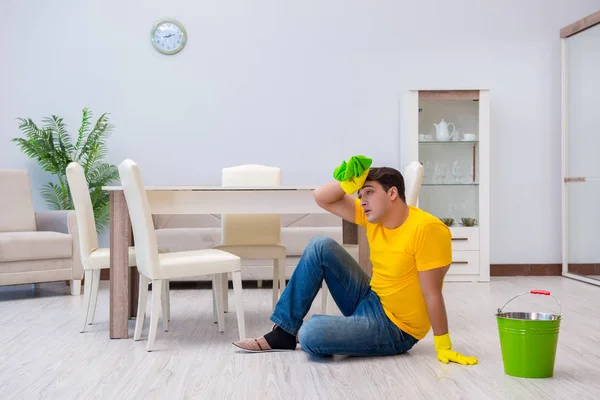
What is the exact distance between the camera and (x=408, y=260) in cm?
293

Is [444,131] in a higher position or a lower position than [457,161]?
higher

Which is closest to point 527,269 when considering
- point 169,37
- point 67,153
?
point 169,37

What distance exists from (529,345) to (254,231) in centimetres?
227

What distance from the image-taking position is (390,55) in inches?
253

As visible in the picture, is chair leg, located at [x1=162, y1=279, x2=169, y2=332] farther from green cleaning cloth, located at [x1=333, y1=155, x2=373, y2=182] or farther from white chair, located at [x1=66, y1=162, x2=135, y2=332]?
green cleaning cloth, located at [x1=333, y1=155, x2=373, y2=182]

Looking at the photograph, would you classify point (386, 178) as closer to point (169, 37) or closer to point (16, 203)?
point (16, 203)

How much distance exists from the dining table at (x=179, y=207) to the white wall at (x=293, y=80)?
105 inches

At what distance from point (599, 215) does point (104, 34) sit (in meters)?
4.07

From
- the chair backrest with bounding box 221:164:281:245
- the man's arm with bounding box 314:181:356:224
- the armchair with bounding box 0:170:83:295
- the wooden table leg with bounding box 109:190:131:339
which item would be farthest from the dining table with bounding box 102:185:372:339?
the armchair with bounding box 0:170:83:295

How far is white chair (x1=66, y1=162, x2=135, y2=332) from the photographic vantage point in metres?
3.85

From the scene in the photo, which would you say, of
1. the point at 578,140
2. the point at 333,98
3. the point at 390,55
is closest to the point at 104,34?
the point at 333,98

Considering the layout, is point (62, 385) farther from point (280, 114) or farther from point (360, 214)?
point (280, 114)

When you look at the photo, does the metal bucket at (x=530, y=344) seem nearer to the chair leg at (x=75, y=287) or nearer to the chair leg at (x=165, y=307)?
the chair leg at (x=165, y=307)

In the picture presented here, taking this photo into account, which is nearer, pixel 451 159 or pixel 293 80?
pixel 451 159
